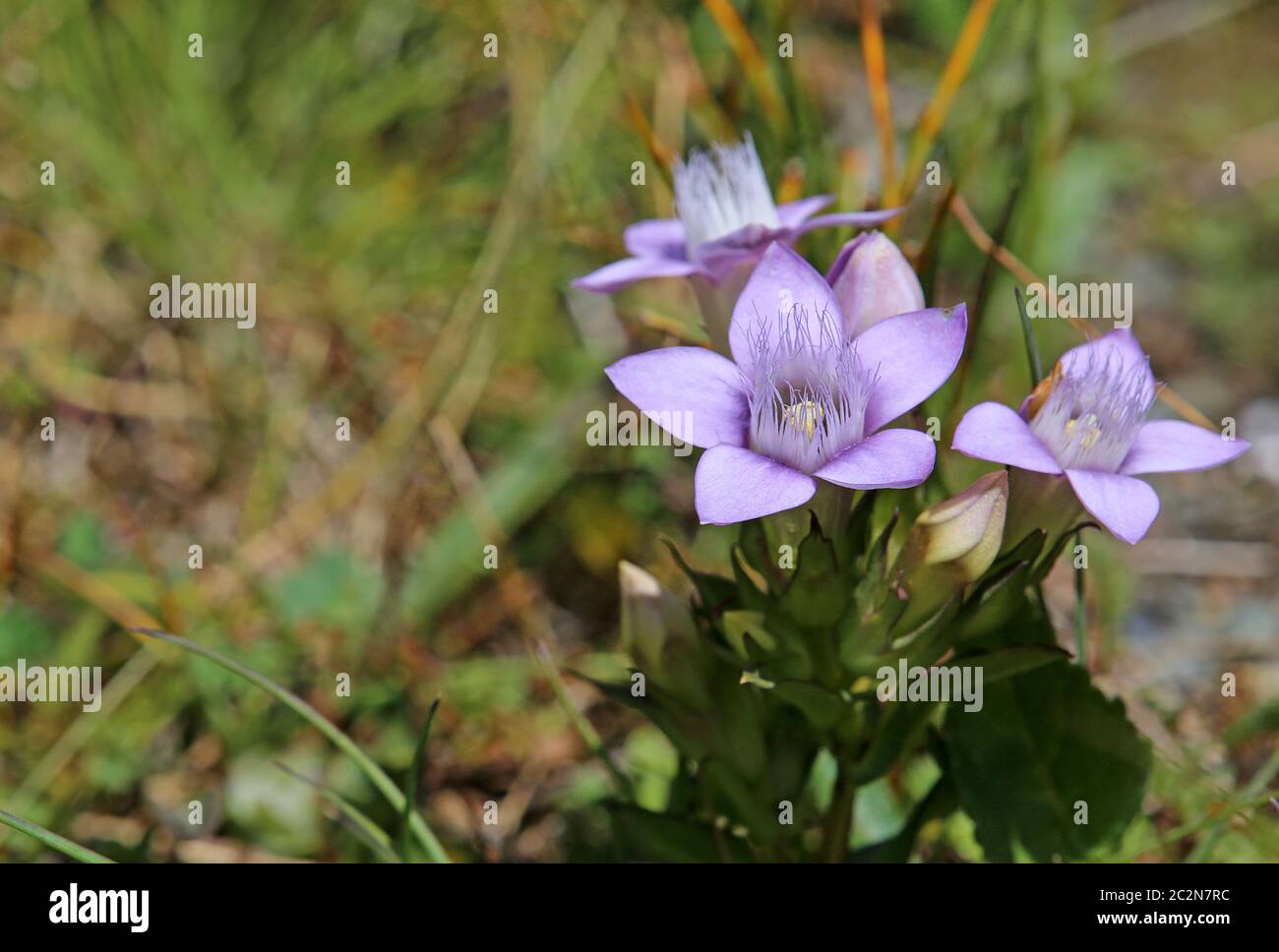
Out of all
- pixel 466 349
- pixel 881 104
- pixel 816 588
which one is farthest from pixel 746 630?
pixel 881 104

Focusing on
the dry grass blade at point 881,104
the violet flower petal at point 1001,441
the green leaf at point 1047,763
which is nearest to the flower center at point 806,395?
the violet flower petal at point 1001,441

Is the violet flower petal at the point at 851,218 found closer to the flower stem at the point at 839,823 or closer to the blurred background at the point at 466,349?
the blurred background at the point at 466,349

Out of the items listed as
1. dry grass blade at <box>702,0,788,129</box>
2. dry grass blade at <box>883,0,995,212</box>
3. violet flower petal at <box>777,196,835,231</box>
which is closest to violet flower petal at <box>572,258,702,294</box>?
violet flower petal at <box>777,196,835,231</box>

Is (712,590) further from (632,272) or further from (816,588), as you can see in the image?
(632,272)

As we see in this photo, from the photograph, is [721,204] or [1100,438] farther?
[721,204]

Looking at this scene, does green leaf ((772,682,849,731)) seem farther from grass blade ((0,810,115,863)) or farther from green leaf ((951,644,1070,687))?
grass blade ((0,810,115,863))

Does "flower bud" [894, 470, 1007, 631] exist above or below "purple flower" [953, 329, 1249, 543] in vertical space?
below
